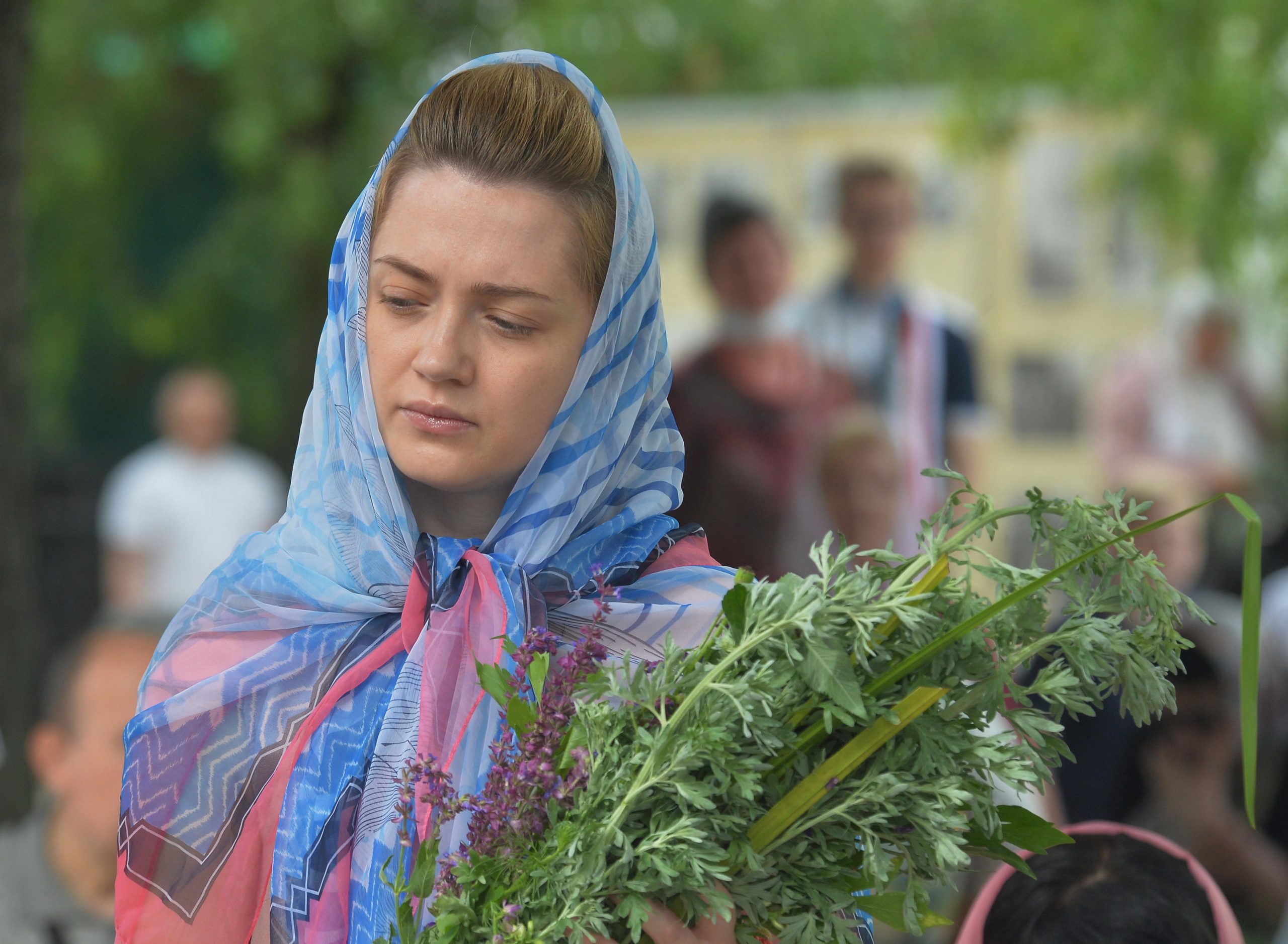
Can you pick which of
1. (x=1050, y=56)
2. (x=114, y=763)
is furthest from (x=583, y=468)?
(x=1050, y=56)

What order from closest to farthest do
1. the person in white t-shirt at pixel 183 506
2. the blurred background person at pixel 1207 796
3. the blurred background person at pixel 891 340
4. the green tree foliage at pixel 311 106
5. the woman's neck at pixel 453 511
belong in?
the woman's neck at pixel 453 511
the blurred background person at pixel 1207 796
the blurred background person at pixel 891 340
the person in white t-shirt at pixel 183 506
the green tree foliage at pixel 311 106

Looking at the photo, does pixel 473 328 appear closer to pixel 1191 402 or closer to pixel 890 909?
pixel 890 909

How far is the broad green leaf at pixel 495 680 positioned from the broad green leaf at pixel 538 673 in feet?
0.08

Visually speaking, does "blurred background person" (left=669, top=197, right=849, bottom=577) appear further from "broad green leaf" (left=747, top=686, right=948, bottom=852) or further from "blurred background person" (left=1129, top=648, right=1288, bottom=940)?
"broad green leaf" (left=747, top=686, right=948, bottom=852)

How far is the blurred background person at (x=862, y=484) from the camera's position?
4.55 meters

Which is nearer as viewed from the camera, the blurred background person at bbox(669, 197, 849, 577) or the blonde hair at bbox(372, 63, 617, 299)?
the blonde hair at bbox(372, 63, 617, 299)

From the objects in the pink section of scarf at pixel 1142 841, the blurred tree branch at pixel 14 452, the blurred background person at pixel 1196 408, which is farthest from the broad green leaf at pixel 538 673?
the blurred background person at pixel 1196 408

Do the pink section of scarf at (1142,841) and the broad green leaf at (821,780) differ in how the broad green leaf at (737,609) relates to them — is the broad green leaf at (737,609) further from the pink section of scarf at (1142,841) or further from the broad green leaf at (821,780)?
the pink section of scarf at (1142,841)

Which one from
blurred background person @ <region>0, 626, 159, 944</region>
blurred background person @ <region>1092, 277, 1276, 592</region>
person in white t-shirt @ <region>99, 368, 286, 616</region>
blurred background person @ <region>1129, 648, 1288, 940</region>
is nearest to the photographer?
blurred background person @ <region>0, 626, 159, 944</region>

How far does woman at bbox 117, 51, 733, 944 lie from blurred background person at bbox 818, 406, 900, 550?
2.87m

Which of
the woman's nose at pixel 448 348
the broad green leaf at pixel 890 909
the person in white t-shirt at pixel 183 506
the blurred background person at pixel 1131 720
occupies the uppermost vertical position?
the woman's nose at pixel 448 348

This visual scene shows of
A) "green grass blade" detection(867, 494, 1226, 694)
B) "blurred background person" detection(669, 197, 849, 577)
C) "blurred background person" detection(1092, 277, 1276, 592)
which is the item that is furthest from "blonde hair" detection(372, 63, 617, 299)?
"blurred background person" detection(1092, 277, 1276, 592)

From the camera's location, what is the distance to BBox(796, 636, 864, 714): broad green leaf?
4.28 feet

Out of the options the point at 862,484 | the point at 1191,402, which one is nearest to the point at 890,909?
the point at 862,484
